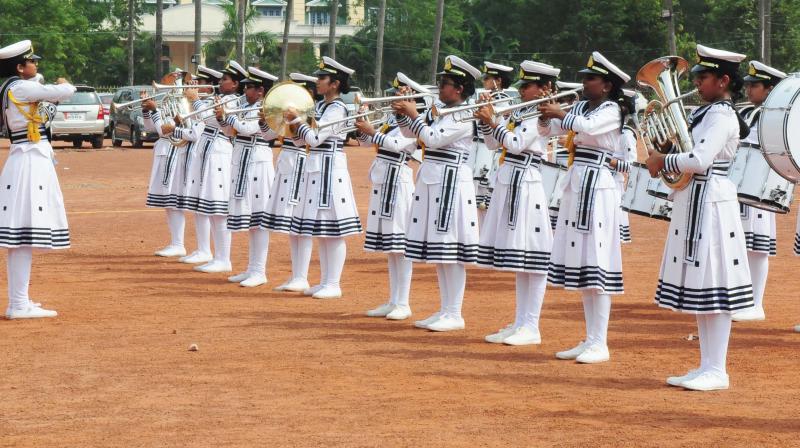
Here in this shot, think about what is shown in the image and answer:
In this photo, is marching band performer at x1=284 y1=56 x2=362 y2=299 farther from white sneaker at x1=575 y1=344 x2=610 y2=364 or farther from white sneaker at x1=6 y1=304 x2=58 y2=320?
white sneaker at x1=575 y1=344 x2=610 y2=364

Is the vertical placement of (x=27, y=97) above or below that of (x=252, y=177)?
above

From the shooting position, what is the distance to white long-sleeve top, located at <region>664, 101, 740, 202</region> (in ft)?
29.9

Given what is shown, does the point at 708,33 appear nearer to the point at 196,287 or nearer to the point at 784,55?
the point at 784,55

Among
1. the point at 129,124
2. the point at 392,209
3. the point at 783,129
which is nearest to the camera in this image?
the point at 783,129

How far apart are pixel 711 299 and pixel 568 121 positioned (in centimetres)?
183

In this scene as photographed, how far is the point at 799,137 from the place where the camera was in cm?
853

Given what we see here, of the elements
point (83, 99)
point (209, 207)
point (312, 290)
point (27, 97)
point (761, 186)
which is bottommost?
point (83, 99)

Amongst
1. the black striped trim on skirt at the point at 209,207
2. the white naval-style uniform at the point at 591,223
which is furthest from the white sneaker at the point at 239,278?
the white naval-style uniform at the point at 591,223

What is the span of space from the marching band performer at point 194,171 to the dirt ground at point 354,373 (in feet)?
3.35

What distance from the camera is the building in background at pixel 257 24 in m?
93.9

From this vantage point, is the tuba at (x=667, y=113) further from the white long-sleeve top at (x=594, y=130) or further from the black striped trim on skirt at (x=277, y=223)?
the black striped trim on skirt at (x=277, y=223)

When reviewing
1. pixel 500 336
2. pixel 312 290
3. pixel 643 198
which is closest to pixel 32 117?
pixel 312 290

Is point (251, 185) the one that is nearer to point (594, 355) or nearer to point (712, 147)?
point (594, 355)

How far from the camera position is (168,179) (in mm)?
17062
